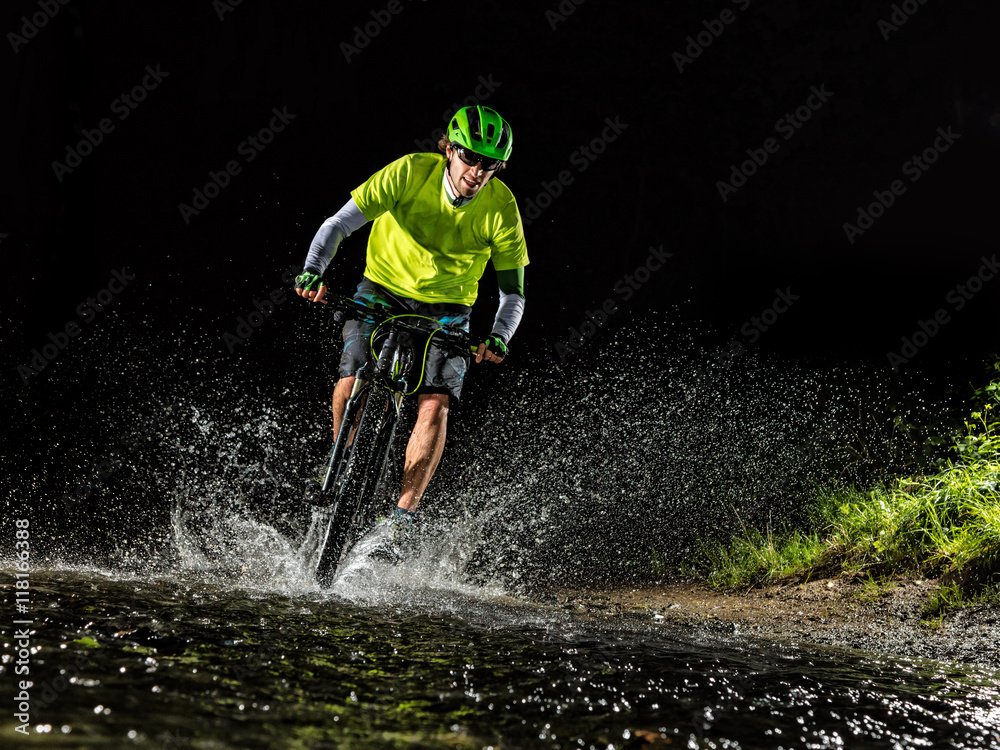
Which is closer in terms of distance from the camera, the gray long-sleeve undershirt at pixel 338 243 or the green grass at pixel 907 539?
the gray long-sleeve undershirt at pixel 338 243

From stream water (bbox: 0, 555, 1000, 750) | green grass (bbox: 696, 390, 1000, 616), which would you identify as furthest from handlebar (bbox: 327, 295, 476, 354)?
green grass (bbox: 696, 390, 1000, 616)

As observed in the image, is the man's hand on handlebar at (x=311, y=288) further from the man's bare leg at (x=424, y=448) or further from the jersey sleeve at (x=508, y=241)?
the jersey sleeve at (x=508, y=241)

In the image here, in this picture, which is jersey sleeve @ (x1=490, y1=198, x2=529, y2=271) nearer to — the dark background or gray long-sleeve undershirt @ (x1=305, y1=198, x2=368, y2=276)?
gray long-sleeve undershirt @ (x1=305, y1=198, x2=368, y2=276)

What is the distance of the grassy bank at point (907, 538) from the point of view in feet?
14.4

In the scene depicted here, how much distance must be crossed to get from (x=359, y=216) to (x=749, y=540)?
4237 millimetres

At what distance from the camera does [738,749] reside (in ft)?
5.69

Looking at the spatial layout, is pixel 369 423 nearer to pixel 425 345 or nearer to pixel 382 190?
pixel 425 345

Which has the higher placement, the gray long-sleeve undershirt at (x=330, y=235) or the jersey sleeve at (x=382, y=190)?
the jersey sleeve at (x=382, y=190)

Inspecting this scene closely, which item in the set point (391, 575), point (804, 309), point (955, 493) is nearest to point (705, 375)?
point (804, 309)

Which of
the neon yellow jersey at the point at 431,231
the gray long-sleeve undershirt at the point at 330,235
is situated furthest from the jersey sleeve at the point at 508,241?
the gray long-sleeve undershirt at the point at 330,235

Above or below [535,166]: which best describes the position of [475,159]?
below

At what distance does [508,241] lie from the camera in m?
4.56

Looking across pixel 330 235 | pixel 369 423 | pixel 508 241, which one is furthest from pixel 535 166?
pixel 369 423

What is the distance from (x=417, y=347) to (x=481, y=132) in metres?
1.23
